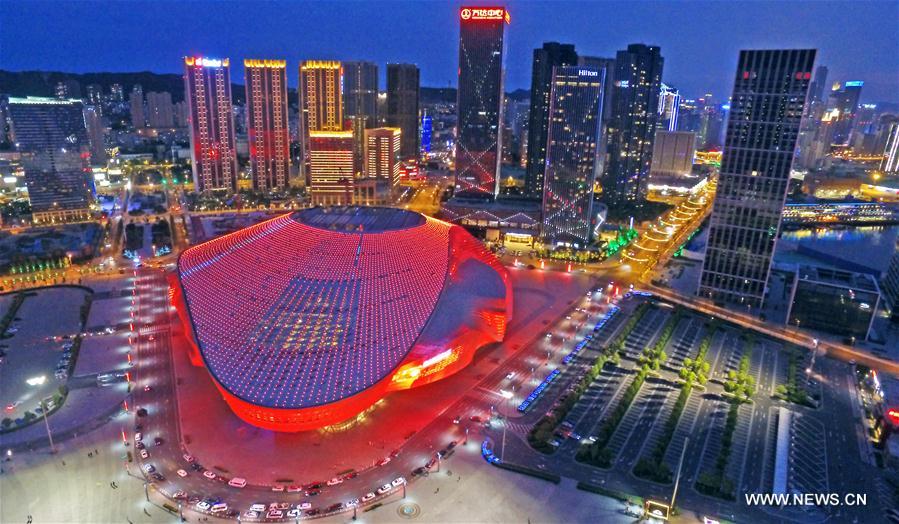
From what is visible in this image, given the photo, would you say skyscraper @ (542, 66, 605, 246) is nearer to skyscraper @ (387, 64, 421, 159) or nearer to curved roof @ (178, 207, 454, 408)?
curved roof @ (178, 207, 454, 408)

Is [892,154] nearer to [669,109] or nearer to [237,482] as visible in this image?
[669,109]

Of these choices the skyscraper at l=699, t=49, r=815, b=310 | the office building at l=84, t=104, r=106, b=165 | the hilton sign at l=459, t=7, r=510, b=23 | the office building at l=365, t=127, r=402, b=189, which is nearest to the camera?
the skyscraper at l=699, t=49, r=815, b=310

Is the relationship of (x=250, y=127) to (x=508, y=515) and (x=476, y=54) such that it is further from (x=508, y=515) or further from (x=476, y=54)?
(x=508, y=515)

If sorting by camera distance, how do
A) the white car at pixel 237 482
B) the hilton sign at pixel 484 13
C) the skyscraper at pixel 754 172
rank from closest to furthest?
the white car at pixel 237 482
the skyscraper at pixel 754 172
the hilton sign at pixel 484 13

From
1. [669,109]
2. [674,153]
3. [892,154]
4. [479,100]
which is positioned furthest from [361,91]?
[892,154]

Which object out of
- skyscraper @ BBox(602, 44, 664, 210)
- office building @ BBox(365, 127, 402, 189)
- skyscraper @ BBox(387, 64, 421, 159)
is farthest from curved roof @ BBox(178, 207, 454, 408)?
skyscraper @ BBox(387, 64, 421, 159)

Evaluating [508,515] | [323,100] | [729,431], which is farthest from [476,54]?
[508,515]

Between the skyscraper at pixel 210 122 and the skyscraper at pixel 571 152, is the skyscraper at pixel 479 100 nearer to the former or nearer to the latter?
the skyscraper at pixel 571 152

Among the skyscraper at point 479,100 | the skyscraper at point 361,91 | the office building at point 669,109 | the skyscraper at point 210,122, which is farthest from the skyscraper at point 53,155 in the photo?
the office building at point 669,109
